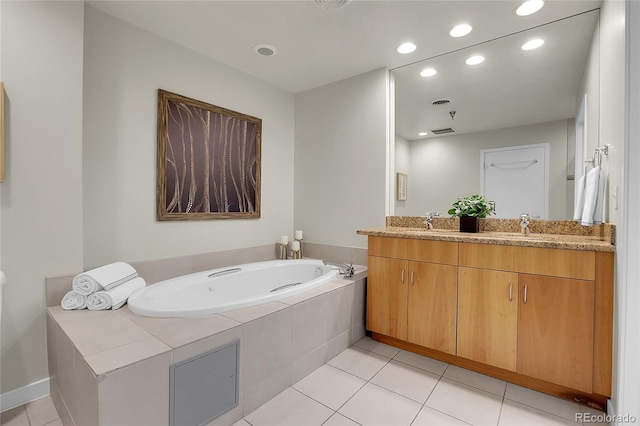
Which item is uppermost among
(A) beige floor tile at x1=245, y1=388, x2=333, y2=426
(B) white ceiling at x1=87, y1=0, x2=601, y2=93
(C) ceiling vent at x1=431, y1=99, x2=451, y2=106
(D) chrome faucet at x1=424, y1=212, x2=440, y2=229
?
(B) white ceiling at x1=87, y1=0, x2=601, y2=93

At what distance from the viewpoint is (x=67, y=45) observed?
1.77 m

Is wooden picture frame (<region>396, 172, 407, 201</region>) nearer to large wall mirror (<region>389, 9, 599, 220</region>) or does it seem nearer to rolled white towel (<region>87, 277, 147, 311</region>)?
large wall mirror (<region>389, 9, 599, 220</region>)

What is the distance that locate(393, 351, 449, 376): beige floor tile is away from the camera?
2080 millimetres

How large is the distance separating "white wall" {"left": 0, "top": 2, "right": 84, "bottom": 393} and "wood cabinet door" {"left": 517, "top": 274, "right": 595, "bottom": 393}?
2749 mm

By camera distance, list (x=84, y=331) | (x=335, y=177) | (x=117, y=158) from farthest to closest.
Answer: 1. (x=335, y=177)
2. (x=117, y=158)
3. (x=84, y=331)

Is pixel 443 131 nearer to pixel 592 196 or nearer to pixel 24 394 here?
pixel 592 196

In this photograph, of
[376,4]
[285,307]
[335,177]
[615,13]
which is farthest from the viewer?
[335,177]

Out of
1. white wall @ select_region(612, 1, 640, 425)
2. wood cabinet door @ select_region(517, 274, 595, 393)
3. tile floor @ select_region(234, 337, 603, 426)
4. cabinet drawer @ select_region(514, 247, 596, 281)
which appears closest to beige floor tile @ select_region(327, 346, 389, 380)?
tile floor @ select_region(234, 337, 603, 426)

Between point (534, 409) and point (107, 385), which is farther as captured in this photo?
point (534, 409)

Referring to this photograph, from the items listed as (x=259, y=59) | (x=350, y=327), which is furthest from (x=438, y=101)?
(x=350, y=327)

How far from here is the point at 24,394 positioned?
5.42 ft

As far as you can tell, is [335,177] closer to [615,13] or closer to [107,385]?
[615,13]

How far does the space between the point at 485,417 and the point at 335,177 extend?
2.22 meters
